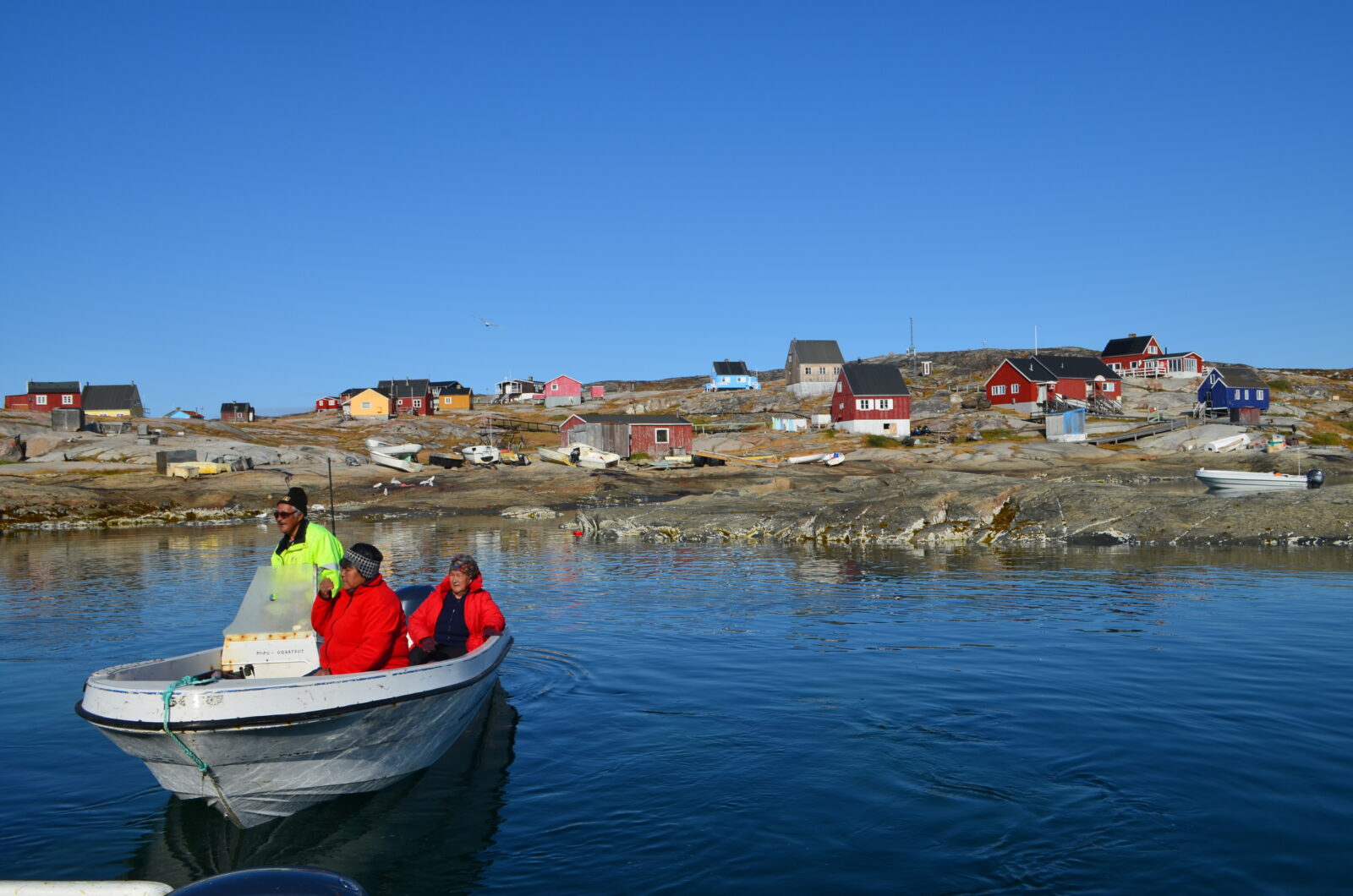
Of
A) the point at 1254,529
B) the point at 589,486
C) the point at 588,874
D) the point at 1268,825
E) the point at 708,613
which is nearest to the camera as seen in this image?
the point at 588,874

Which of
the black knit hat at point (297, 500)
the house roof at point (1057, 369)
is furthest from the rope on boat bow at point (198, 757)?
the house roof at point (1057, 369)

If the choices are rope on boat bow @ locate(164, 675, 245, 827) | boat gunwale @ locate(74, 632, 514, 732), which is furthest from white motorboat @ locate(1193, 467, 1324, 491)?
rope on boat bow @ locate(164, 675, 245, 827)

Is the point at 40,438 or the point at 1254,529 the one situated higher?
the point at 40,438

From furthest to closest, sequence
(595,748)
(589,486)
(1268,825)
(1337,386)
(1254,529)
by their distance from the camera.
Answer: (1337,386), (589,486), (1254,529), (595,748), (1268,825)

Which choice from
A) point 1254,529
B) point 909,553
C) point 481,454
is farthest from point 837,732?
point 481,454

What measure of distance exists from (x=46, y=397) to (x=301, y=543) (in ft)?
389

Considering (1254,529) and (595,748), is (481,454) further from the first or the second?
(595,748)

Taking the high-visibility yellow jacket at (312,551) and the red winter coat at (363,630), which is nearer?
the red winter coat at (363,630)

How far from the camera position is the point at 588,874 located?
8.36 metres

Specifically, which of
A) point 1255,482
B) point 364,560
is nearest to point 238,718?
point 364,560

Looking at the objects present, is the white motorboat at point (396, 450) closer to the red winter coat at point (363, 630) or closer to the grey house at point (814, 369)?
the grey house at point (814, 369)

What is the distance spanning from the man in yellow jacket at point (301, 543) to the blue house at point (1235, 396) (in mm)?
83852

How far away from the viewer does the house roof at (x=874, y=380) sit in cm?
8488

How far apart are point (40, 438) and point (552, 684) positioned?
6934 centimetres
